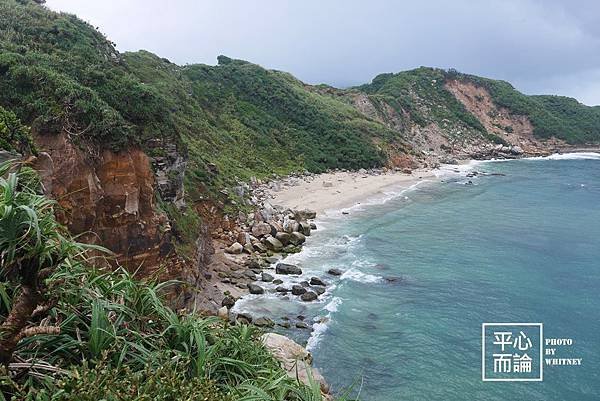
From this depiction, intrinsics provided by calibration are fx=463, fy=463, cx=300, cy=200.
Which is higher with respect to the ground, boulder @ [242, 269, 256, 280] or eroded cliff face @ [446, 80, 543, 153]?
eroded cliff face @ [446, 80, 543, 153]

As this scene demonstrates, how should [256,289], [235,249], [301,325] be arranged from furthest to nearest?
[235,249] < [256,289] < [301,325]

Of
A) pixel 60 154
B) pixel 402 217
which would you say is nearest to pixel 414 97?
pixel 402 217

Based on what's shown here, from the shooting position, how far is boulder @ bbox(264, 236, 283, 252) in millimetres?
A: 27916

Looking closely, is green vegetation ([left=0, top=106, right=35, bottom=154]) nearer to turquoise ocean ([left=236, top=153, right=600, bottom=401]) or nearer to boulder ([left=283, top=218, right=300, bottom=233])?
turquoise ocean ([left=236, top=153, right=600, bottom=401])

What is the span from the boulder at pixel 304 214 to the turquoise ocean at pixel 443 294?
1.02 m

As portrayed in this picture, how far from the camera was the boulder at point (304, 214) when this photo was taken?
33531 millimetres

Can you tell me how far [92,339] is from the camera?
4.39 metres

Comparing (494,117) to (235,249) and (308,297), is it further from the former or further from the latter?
(308,297)

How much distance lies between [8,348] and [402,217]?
115 ft

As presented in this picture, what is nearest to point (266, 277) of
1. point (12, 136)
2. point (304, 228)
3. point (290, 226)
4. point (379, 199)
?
point (290, 226)

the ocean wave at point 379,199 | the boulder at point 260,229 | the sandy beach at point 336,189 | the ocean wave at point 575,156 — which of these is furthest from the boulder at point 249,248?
the ocean wave at point 575,156

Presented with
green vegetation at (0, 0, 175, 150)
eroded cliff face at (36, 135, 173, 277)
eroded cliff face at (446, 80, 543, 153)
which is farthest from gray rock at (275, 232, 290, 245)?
eroded cliff face at (446, 80, 543, 153)

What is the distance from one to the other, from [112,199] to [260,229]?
1507 centimetres

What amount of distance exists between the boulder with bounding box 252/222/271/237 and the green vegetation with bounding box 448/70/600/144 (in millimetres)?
86399
